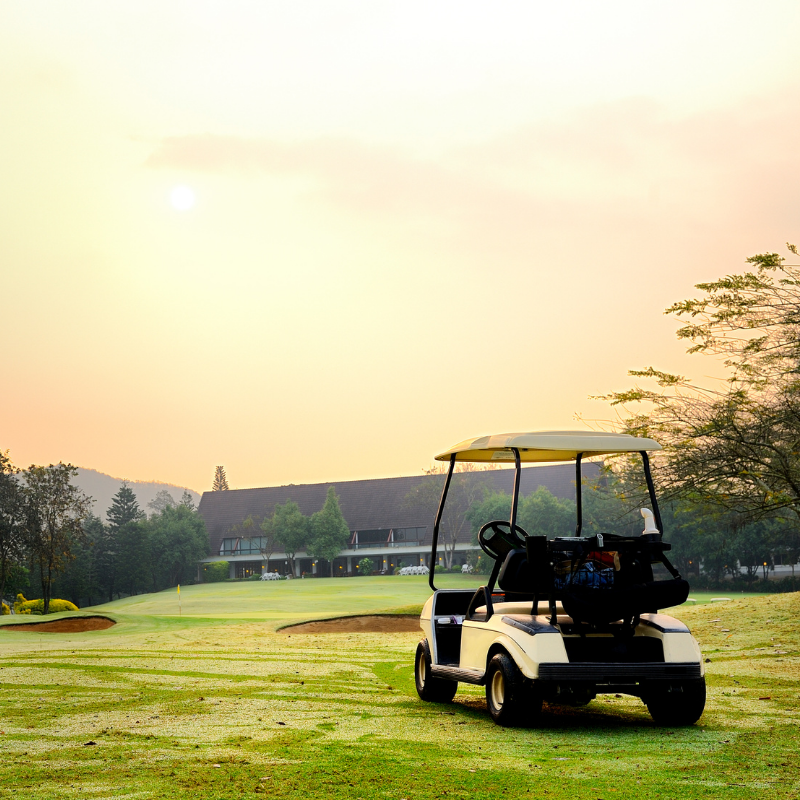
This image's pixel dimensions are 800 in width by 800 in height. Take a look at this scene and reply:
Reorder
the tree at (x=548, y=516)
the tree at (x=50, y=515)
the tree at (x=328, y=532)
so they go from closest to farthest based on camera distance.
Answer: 1. the tree at (x=50, y=515)
2. the tree at (x=548, y=516)
3. the tree at (x=328, y=532)

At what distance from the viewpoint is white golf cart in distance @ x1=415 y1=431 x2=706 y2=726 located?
7789mm

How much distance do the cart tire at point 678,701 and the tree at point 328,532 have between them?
72.6 m

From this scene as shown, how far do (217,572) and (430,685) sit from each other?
78279 millimetres

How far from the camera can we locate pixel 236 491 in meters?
97.1

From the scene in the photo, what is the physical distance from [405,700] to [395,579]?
6133 centimetres

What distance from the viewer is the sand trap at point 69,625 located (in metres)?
29.7

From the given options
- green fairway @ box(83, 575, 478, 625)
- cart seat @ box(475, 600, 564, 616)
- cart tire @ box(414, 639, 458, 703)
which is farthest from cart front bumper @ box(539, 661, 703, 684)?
green fairway @ box(83, 575, 478, 625)

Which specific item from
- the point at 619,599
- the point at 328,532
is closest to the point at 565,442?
the point at 619,599

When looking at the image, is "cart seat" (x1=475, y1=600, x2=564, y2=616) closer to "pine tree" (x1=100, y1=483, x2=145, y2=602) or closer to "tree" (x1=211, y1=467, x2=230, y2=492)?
"pine tree" (x1=100, y1=483, x2=145, y2=602)

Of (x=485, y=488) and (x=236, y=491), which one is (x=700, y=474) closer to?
(x=485, y=488)

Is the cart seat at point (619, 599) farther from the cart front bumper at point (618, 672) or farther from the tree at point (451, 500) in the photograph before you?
the tree at point (451, 500)

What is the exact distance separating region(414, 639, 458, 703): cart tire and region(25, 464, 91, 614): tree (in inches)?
1931

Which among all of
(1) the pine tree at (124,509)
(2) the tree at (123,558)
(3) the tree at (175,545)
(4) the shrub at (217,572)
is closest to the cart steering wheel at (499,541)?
(2) the tree at (123,558)

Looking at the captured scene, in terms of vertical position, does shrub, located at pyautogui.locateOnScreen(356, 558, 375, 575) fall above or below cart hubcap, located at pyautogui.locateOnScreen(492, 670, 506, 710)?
below
